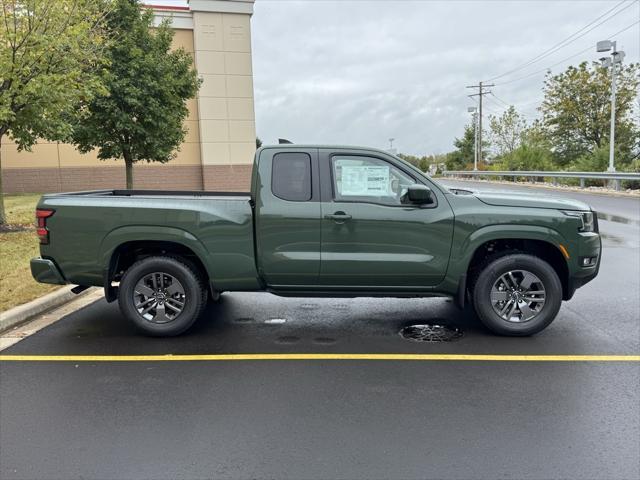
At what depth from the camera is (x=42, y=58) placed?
9688mm

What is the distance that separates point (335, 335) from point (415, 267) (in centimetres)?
107

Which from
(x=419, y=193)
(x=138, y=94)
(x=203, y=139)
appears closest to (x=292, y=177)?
(x=419, y=193)

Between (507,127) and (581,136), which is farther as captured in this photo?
(507,127)

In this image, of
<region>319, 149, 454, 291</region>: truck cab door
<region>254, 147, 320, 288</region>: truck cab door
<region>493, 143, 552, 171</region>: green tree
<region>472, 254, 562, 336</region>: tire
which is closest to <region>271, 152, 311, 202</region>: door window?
<region>254, 147, 320, 288</region>: truck cab door

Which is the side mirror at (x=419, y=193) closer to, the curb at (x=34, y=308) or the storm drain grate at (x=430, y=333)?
the storm drain grate at (x=430, y=333)

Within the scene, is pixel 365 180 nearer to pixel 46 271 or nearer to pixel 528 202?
pixel 528 202

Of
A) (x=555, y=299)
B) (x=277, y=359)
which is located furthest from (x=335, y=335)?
(x=555, y=299)

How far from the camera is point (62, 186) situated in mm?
23234

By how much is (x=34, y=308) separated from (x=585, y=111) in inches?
1725

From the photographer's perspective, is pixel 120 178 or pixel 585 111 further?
pixel 585 111

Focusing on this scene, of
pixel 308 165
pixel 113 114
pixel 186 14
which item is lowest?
pixel 308 165

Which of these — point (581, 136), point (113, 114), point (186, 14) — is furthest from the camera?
point (581, 136)

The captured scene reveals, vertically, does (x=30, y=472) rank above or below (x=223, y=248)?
below

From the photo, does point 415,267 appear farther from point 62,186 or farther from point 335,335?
point 62,186
